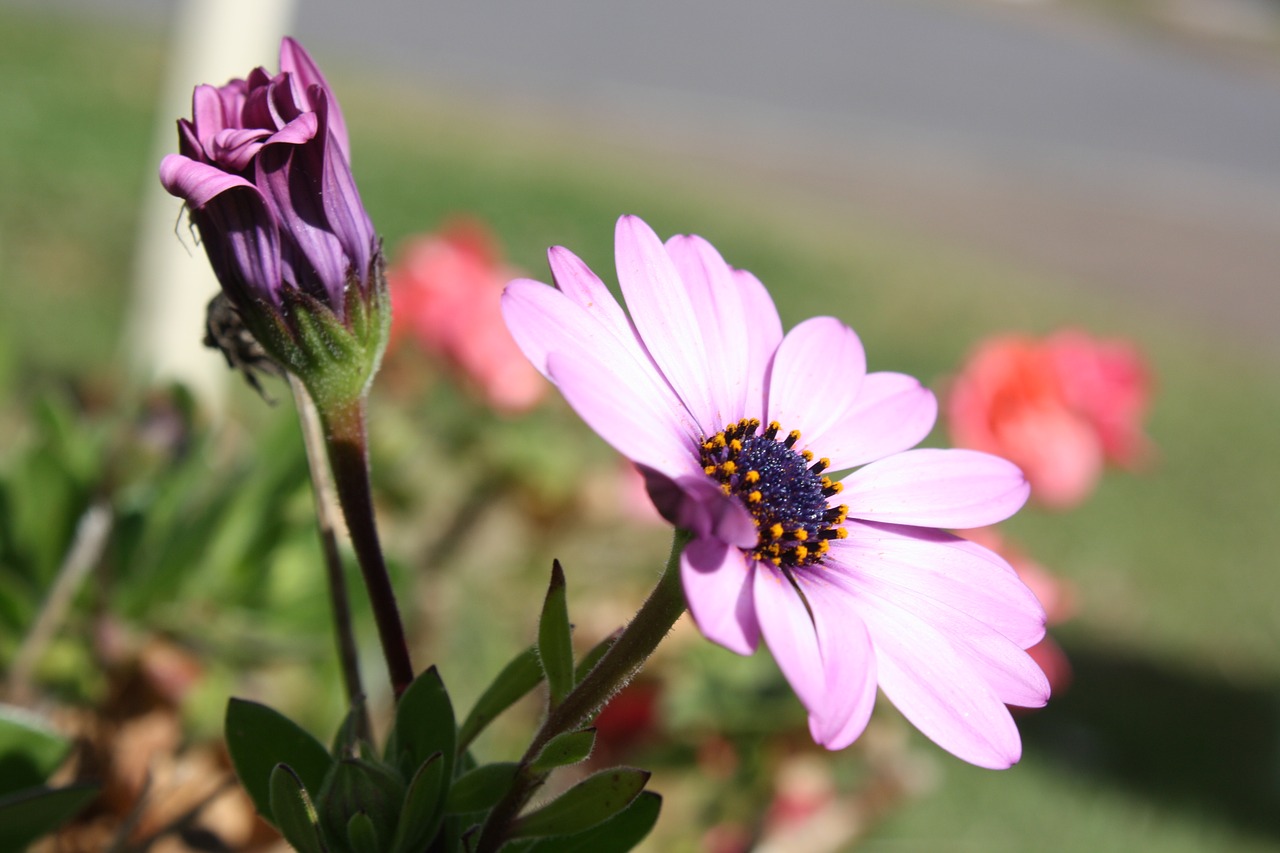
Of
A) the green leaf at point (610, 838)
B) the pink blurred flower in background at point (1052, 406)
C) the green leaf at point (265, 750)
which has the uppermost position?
the pink blurred flower in background at point (1052, 406)

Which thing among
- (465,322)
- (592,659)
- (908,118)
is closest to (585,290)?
(592,659)

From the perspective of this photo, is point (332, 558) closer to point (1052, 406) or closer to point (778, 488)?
point (778, 488)

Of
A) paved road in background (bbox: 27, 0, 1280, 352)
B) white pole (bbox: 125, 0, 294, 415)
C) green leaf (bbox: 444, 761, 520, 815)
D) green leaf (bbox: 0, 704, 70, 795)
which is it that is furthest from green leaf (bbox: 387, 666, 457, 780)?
paved road in background (bbox: 27, 0, 1280, 352)

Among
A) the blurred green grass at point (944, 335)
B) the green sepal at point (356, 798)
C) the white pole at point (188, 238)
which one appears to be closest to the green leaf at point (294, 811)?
the green sepal at point (356, 798)

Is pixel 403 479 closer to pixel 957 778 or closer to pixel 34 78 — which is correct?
pixel 957 778

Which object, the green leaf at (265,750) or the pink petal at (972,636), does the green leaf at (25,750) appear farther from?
the pink petal at (972,636)

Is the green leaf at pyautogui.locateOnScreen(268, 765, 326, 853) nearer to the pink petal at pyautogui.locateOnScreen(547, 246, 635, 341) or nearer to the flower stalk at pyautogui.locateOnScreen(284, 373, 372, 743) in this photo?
the flower stalk at pyautogui.locateOnScreen(284, 373, 372, 743)
